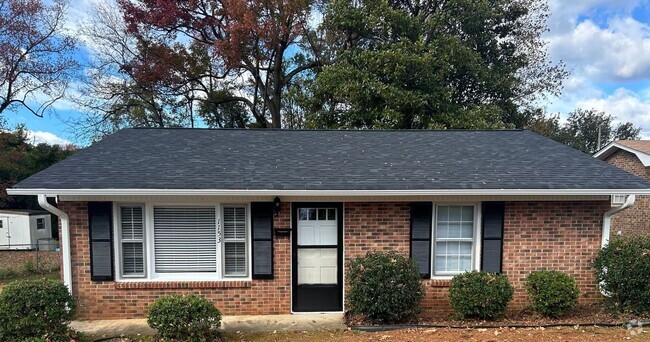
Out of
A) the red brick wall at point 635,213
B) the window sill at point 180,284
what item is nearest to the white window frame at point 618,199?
the window sill at point 180,284

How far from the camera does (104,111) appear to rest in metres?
16.7

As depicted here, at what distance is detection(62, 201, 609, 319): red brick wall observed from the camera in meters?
6.04

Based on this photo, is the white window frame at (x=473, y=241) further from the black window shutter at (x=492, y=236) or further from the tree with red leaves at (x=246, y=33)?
the tree with red leaves at (x=246, y=33)

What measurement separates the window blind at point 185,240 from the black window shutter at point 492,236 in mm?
4597

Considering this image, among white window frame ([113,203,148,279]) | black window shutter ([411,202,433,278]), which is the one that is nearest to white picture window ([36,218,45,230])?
white window frame ([113,203,148,279])

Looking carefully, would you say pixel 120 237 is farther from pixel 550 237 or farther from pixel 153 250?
pixel 550 237

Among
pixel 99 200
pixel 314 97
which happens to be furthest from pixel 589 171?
pixel 314 97

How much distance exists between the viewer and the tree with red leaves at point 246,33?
15.7 meters

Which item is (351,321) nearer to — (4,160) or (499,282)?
(499,282)

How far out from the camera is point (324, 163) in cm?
673

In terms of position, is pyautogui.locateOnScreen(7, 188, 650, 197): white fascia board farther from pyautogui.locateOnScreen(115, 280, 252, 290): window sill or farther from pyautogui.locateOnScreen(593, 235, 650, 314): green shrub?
pyautogui.locateOnScreen(115, 280, 252, 290): window sill

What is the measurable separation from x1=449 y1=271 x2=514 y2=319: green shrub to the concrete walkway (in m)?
1.84

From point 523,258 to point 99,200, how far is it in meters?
7.08

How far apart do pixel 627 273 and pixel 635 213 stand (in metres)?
14.0
